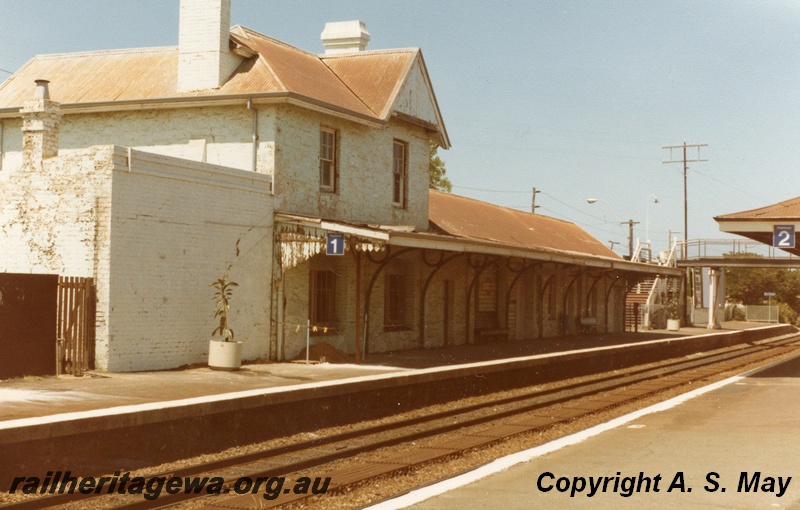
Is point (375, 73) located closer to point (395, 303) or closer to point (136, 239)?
point (395, 303)

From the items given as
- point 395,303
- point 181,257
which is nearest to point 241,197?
point 181,257

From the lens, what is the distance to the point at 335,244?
56.5 ft

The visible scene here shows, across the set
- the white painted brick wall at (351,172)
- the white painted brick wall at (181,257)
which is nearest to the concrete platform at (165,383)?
the white painted brick wall at (181,257)

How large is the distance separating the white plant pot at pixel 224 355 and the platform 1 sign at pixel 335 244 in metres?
2.41

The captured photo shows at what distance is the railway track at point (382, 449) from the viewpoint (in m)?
8.02

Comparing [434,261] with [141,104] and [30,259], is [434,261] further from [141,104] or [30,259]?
[30,259]

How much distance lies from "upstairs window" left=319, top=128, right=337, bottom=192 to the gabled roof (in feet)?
2.14

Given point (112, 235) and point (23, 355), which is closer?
point (23, 355)

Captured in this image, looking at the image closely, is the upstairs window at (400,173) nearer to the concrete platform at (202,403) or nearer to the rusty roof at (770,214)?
the concrete platform at (202,403)

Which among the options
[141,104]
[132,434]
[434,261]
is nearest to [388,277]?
[434,261]

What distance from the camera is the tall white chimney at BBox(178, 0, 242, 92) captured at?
19.5 meters

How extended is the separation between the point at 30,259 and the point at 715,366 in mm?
18257

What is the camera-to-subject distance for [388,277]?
2258cm

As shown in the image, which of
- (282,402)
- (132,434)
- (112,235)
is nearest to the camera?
(132,434)
